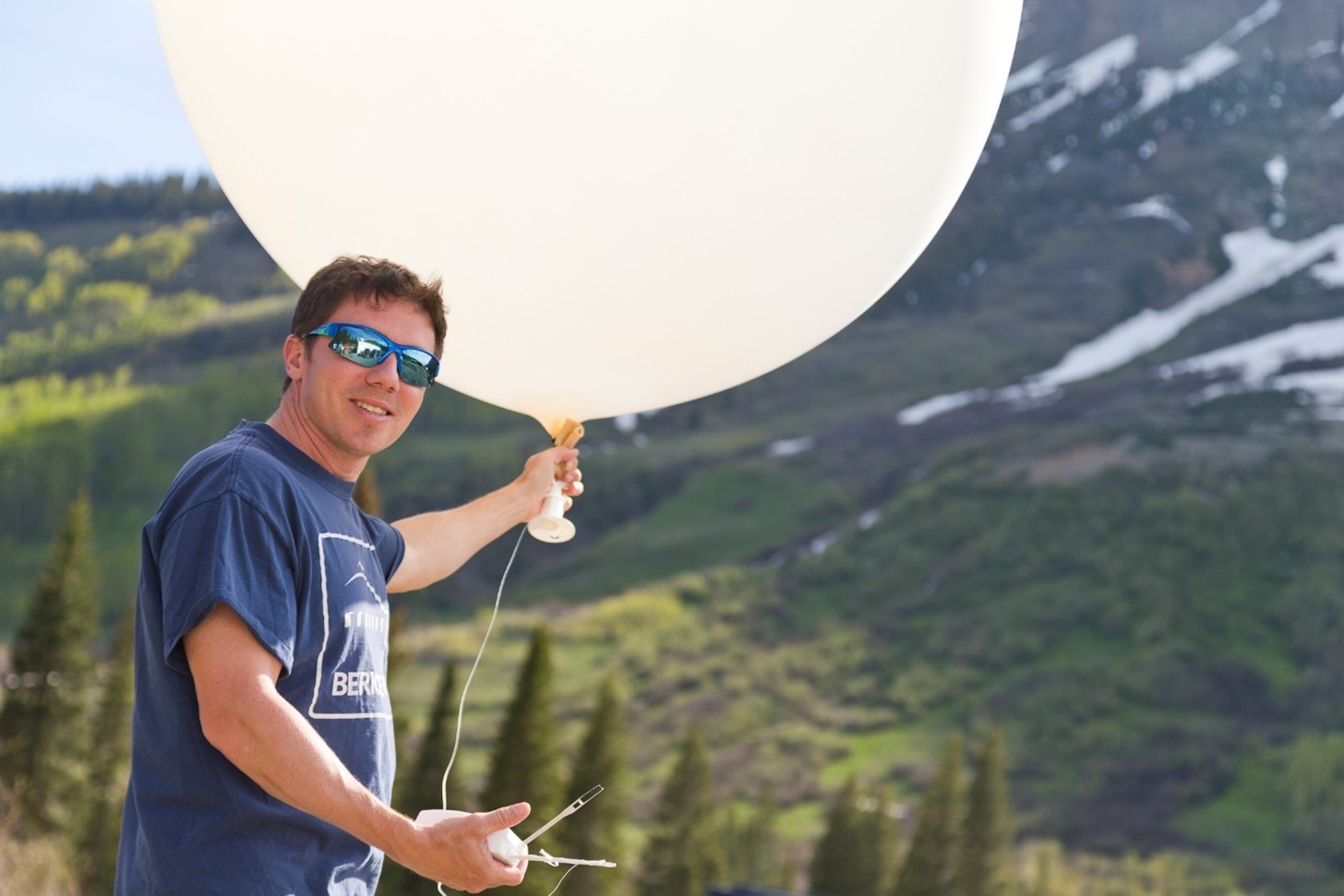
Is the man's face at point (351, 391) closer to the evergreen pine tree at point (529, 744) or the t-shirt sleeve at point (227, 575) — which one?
the t-shirt sleeve at point (227, 575)

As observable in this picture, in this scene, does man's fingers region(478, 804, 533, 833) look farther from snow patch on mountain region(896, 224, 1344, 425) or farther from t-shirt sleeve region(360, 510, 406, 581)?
snow patch on mountain region(896, 224, 1344, 425)

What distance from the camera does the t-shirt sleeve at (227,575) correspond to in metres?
1.71

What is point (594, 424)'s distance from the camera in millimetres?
100625

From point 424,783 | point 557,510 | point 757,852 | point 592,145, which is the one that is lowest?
point 757,852

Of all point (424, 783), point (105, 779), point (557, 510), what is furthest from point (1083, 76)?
point (557, 510)

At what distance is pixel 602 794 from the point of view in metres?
33.3

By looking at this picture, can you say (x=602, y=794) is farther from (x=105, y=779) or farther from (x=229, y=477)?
(x=229, y=477)

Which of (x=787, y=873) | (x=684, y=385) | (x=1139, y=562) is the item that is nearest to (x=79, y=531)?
(x=787, y=873)

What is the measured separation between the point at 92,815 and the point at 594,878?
1224 centimetres

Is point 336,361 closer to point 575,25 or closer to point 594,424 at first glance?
point 575,25

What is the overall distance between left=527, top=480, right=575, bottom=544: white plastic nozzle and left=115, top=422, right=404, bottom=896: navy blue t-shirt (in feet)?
2.28

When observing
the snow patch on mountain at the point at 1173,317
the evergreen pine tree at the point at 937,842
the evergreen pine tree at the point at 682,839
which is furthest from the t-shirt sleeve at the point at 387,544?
the snow patch on mountain at the point at 1173,317

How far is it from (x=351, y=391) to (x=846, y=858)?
43.1 m

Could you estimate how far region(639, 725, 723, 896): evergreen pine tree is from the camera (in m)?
38.0
